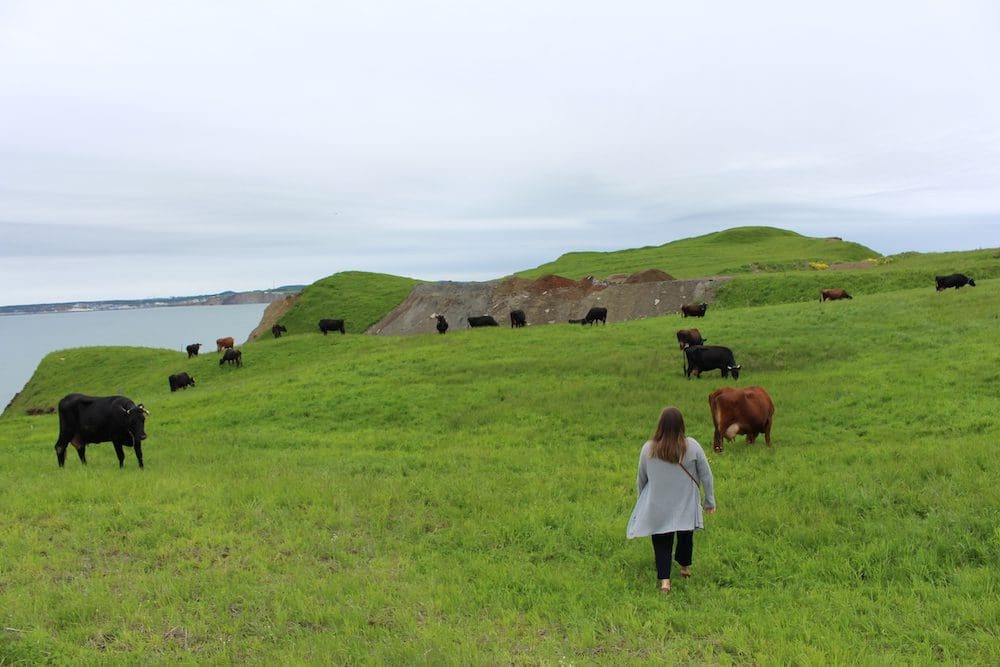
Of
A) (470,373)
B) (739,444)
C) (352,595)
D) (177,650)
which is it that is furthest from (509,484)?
(470,373)

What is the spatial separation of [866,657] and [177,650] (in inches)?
251

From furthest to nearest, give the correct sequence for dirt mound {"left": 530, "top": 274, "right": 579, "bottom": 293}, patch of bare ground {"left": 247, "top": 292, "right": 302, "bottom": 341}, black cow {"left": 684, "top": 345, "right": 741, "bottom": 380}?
patch of bare ground {"left": 247, "top": 292, "right": 302, "bottom": 341} < dirt mound {"left": 530, "top": 274, "right": 579, "bottom": 293} < black cow {"left": 684, "top": 345, "right": 741, "bottom": 380}

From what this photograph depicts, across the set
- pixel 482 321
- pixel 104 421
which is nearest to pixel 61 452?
pixel 104 421

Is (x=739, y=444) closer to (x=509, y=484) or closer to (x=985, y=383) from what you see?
(x=509, y=484)

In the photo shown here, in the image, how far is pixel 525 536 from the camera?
887 cm

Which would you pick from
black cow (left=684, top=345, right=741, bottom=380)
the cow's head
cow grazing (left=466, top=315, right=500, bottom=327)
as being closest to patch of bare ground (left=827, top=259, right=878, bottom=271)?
cow grazing (left=466, top=315, right=500, bottom=327)

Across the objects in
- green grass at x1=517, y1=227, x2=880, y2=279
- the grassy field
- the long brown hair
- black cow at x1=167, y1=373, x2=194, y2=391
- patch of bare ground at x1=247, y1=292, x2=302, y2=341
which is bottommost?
the grassy field

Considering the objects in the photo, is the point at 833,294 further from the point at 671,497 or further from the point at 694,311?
the point at 671,497

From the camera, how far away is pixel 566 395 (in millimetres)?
18812

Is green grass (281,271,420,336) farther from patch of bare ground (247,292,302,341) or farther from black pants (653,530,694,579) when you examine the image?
black pants (653,530,694,579)

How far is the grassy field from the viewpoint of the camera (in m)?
5.85

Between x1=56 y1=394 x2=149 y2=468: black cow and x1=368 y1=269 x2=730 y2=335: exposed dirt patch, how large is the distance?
30048 mm

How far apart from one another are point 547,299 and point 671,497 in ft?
122

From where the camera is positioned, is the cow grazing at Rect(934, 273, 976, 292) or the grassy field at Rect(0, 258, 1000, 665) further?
the cow grazing at Rect(934, 273, 976, 292)
